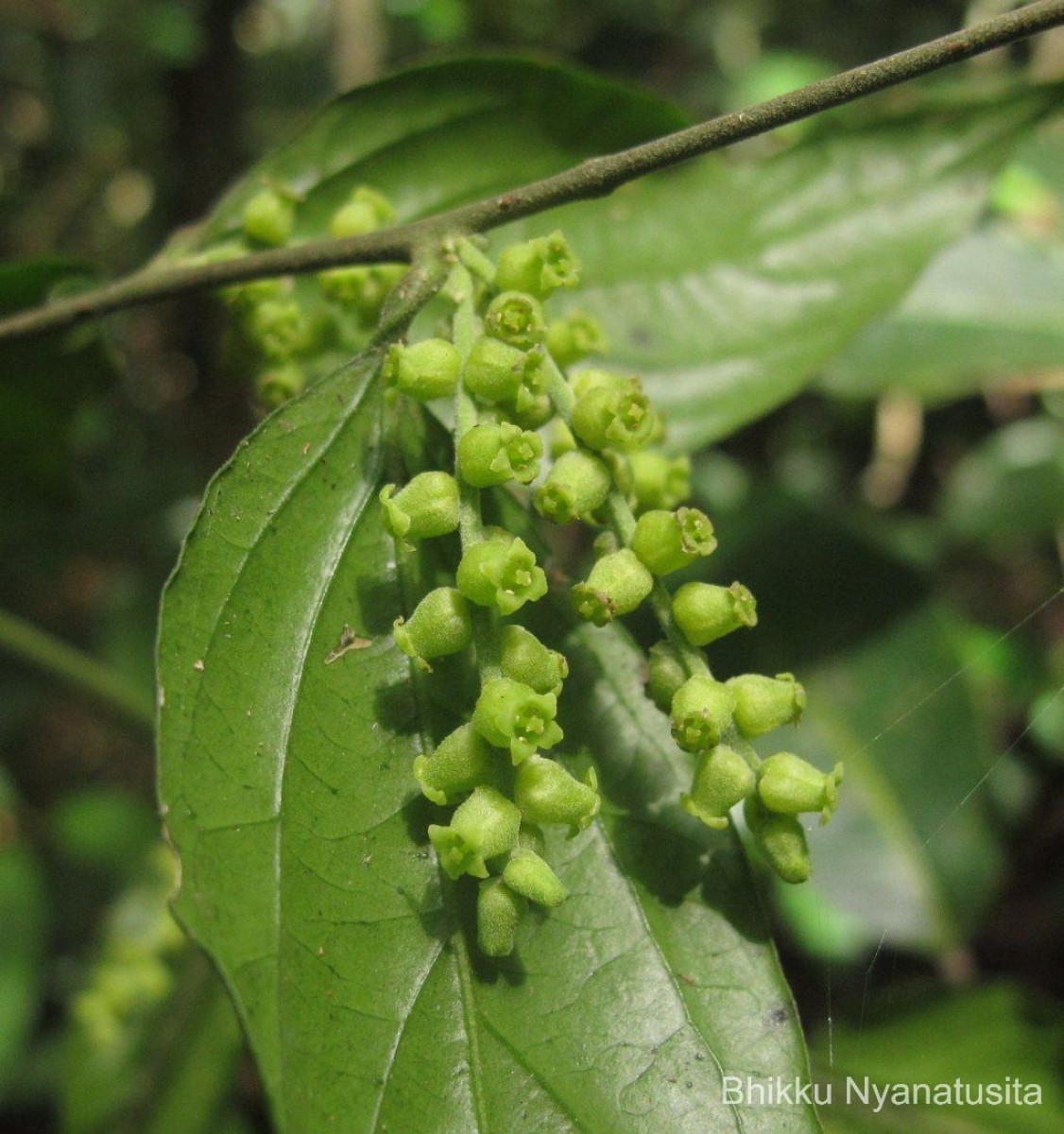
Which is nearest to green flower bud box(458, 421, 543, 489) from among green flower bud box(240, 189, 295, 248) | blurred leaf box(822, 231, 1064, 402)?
green flower bud box(240, 189, 295, 248)

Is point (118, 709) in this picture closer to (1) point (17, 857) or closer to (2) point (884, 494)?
(1) point (17, 857)

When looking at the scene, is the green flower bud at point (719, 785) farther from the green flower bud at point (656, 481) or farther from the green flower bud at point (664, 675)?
the green flower bud at point (656, 481)

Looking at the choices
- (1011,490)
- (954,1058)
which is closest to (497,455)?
(954,1058)

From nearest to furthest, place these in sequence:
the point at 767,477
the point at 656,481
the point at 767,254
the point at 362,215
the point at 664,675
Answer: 1. the point at 664,675
2. the point at 656,481
3. the point at 362,215
4. the point at 767,254
5. the point at 767,477

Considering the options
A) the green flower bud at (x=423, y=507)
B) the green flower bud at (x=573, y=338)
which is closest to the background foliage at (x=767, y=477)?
the green flower bud at (x=423, y=507)

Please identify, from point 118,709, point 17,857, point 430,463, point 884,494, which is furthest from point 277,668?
point 884,494

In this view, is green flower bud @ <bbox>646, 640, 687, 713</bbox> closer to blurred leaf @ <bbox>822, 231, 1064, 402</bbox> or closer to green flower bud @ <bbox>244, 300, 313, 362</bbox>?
green flower bud @ <bbox>244, 300, 313, 362</bbox>

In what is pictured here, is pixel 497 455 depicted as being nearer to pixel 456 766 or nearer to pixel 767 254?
pixel 456 766
